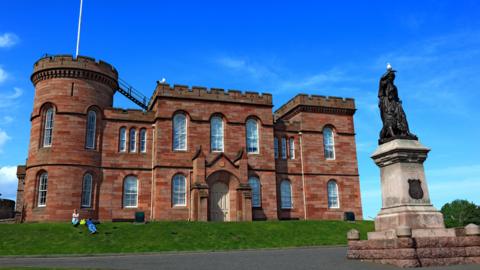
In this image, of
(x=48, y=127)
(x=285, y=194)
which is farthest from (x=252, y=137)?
(x=48, y=127)

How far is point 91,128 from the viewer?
34188mm

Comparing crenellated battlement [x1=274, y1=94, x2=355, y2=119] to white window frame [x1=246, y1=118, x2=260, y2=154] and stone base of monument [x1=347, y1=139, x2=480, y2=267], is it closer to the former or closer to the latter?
white window frame [x1=246, y1=118, x2=260, y2=154]

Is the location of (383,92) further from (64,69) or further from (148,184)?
(64,69)

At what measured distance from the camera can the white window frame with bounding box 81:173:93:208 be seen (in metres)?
32.8

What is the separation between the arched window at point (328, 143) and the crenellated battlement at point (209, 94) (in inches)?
262

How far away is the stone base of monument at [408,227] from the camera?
40.7ft

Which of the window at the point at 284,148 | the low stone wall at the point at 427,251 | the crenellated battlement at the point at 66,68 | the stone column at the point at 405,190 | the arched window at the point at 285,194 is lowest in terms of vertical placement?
the low stone wall at the point at 427,251

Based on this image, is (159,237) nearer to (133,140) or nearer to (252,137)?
(133,140)

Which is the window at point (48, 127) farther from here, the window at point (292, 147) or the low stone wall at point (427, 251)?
the low stone wall at point (427, 251)

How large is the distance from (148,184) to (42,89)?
11525mm

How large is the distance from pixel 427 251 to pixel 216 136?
996 inches

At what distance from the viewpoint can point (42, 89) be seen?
34188mm

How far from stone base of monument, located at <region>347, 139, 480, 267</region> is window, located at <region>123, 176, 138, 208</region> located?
23222 millimetres

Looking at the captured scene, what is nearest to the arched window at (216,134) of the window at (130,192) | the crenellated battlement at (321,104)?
the window at (130,192)
